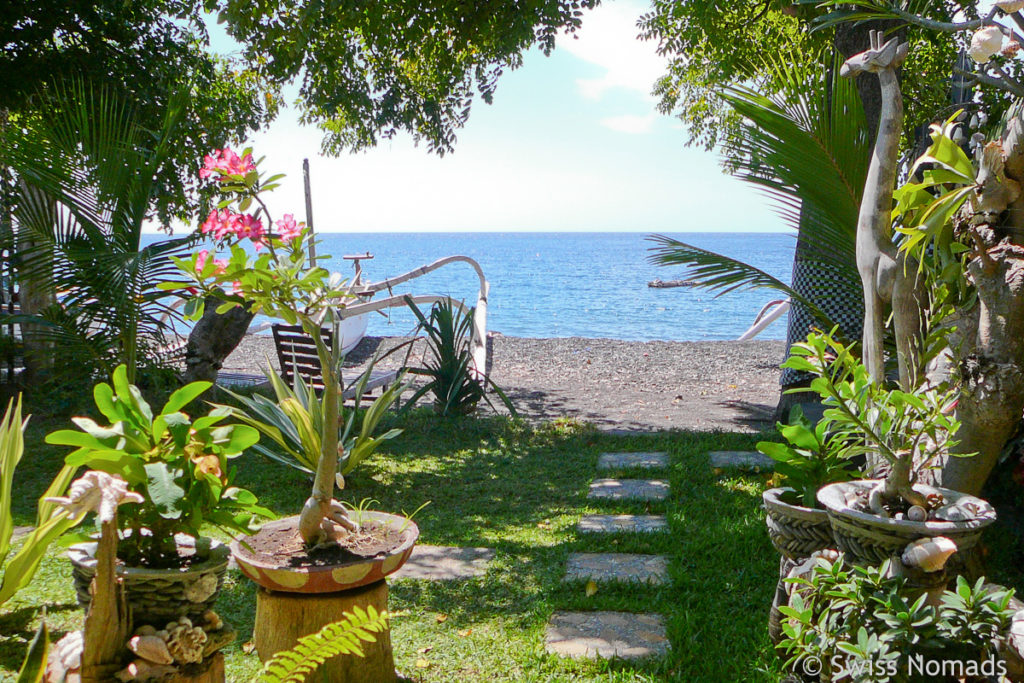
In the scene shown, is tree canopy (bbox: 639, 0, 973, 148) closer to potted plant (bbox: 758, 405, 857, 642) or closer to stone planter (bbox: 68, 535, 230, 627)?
potted plant (bbox: 758, 405, 857, 642)

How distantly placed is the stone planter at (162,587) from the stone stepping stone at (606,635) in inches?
49.2

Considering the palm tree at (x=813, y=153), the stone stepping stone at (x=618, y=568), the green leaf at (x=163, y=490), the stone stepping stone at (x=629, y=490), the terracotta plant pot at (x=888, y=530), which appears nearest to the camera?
the green leaf at (x=163, y=490)

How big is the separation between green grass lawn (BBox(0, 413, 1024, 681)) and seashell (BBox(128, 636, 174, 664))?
88cm

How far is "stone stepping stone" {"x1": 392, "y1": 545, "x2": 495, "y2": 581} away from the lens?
3.54 meters

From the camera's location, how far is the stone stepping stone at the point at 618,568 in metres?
3.37

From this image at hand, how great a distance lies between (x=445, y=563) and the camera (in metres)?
3.69

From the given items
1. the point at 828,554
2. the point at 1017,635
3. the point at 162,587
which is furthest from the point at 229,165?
the point at 1017,635

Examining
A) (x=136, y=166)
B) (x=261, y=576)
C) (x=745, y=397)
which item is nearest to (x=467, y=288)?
(x=745, y=397)

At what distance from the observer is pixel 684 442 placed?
588cm

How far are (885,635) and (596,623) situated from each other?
126cm

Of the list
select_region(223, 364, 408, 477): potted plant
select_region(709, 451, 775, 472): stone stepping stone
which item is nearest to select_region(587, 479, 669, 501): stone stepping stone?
select_region(709, 451, 775, 472): stone stepping stone

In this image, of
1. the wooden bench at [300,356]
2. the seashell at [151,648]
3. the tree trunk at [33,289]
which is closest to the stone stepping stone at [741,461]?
the wooden bench at [300,356]

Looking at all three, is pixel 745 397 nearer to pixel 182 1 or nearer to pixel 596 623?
pixel 596 623

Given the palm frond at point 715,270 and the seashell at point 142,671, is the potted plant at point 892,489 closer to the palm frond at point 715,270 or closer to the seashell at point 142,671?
the seashell at point 142,671
